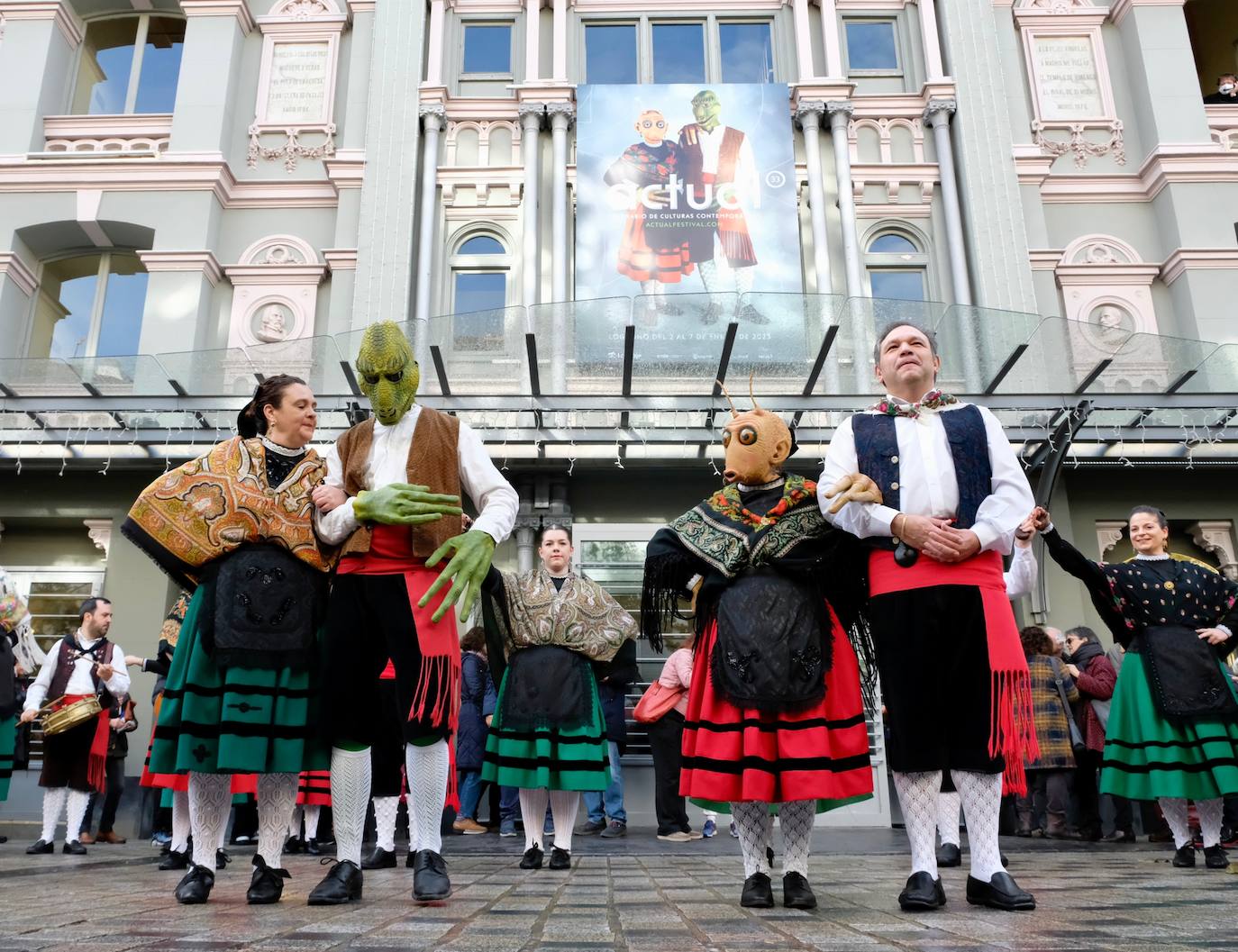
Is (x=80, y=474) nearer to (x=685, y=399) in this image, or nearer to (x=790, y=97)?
(x=685, y=399)

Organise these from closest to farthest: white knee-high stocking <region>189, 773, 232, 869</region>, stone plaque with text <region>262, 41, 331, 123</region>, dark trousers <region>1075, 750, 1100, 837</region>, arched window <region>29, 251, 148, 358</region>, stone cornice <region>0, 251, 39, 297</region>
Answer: white knee-high stocking <region>189, 773, 232, 869</region>
dark trousers <region>1075, 750, 1100, 837</region>
stone cornice <region>0, 251, 39, 297</region>
arched window <region>29, 251, 148, 358</region>
stone plaque with text <region>262, 41, 331, 123</region>

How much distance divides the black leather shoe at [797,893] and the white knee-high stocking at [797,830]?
8 centimetres

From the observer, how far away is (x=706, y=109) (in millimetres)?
12984

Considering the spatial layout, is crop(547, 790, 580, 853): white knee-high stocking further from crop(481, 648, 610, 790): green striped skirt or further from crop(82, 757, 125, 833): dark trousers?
crop(82, 757, 125, 833): dark trousers

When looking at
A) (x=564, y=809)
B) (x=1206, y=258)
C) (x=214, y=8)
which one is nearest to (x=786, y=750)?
(x=564, y=809)

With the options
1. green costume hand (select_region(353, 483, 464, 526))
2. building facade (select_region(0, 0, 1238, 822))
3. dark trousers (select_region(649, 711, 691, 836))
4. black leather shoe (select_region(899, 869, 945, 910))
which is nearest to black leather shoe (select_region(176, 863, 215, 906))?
green costume hand (select_region(353, 483, 464, 526))

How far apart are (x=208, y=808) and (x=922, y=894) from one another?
237 centimetres

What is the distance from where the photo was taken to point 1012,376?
32.2 feet

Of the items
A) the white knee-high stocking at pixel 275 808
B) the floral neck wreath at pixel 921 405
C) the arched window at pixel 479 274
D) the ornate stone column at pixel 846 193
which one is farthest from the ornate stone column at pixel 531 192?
the white knee-high stocking at pixel 275 808

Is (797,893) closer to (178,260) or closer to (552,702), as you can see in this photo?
(552,702)

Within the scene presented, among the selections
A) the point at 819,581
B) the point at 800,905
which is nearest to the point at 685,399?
the point at 819,581

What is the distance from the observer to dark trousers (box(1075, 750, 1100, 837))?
8.22 meters

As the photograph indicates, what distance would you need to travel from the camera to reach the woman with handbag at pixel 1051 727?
7.92 metres

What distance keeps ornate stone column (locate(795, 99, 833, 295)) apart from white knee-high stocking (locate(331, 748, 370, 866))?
9.92 meters
